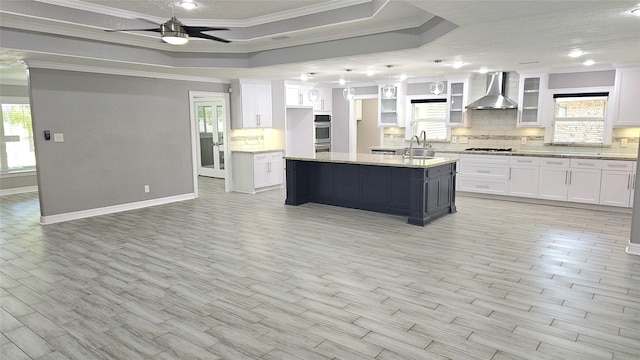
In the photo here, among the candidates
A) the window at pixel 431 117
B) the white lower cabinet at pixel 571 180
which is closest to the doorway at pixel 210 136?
the window at pixel 431 117

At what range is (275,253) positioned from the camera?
184 inches

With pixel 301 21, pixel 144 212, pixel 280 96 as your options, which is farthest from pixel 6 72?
pixel 301 21

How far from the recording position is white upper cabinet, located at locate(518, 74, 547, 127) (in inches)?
288

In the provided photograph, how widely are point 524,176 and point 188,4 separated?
6.12 m

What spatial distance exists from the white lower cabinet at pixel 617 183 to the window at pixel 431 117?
10.00 ft

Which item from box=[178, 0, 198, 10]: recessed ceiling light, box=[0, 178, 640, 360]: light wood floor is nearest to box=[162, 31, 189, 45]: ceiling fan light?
box=[178, 0, 198, 10]: recessed ceiling light

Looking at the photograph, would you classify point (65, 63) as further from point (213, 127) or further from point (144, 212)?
point (213, 127)

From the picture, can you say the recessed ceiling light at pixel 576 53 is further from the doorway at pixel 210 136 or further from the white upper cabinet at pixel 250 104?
the doorway at pixel 210 136

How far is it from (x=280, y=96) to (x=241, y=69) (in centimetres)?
224

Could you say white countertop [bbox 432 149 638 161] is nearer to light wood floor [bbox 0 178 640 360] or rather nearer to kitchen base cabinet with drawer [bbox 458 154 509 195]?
kitchen base cabinet with drawer [bbox 458 154 509 195]

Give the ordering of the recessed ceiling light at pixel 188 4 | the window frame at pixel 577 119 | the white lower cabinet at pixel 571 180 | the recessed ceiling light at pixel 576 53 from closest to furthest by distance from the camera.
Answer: the recessed ceiling light at pixel 188 4 < the recessed ceiling light at pixel 576 53 < the white lower cabinet at pixel 571 180 < the window frame at pixel 577 119

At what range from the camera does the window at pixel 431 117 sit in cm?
870

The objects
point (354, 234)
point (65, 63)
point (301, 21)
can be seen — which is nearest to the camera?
point (301, 21)

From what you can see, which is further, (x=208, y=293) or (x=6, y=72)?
(x=6, y=72)
